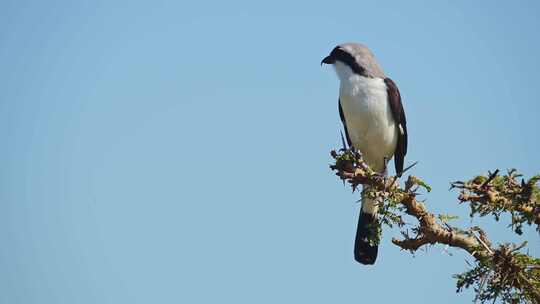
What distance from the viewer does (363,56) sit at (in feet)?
26.2

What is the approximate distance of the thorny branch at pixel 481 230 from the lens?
11.4 feet

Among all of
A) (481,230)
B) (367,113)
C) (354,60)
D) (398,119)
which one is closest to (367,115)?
(367,113)

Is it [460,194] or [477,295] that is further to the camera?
[460,194]

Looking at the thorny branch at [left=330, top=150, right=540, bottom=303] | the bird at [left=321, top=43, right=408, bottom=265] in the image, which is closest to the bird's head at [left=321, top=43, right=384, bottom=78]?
the bird at [left=321, top=43, right=408, bottom=265]

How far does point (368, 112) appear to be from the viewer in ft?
24.5

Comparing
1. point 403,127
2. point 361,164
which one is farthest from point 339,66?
point 361,164

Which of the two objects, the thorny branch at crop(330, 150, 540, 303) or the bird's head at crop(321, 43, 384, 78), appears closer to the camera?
the thorny branch at crop(330, 150, 540, 303)

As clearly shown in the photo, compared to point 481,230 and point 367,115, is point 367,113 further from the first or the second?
point 481,230

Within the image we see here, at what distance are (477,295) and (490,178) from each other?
0.75 metres

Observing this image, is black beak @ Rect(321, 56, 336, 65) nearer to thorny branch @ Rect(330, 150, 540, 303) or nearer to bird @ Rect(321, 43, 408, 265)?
bird @ Rect(321, 43, 408, 265)

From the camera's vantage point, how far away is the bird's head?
7816 mm

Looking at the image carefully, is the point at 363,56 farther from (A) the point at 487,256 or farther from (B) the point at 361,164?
(A) the point at 487,256

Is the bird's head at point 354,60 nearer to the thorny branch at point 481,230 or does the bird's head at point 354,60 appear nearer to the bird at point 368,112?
the bird at point 368,112

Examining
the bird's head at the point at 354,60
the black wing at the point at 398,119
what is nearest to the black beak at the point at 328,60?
the bird's head at the point at 354,60
